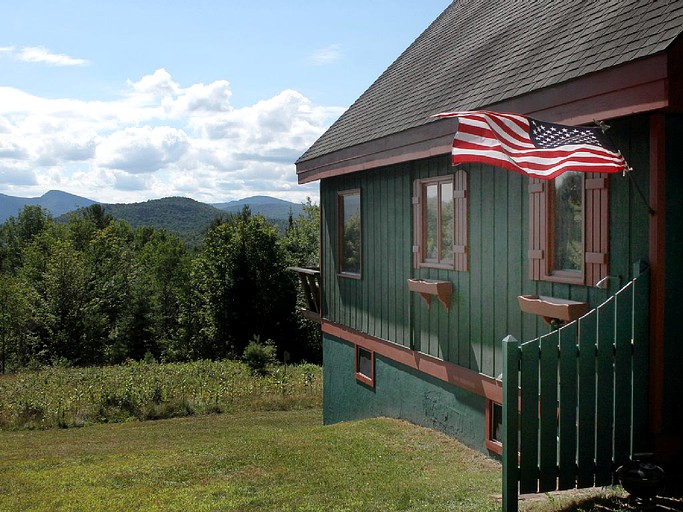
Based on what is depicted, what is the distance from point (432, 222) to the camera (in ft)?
29.2

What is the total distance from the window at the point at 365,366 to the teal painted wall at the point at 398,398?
116 mm

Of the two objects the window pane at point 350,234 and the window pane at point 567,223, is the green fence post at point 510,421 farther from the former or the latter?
the window pane at point 350,234

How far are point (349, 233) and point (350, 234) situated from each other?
6 centimetres

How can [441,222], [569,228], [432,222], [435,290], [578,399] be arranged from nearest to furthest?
[578,399]
[569,228]
[435,290]
[441,222]
[432,222]

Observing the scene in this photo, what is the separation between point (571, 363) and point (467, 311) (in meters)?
3.16

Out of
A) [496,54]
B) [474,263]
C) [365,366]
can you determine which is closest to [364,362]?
[365,366]

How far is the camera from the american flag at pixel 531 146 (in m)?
4.82

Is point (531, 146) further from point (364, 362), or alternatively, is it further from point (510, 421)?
point (364, 362)

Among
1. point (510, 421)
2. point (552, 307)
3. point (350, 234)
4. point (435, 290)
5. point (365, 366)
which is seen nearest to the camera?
point (510, 421)

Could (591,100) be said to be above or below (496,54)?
below

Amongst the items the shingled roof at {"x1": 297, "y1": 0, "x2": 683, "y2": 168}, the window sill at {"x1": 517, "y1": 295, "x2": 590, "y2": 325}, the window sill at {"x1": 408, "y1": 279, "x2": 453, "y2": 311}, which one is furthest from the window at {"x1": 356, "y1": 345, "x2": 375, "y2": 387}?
the window sill at {"x1": 517, "y1": 295, "x2": 590, "y2": 325}

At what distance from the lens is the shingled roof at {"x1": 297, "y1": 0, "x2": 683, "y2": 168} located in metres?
5.46

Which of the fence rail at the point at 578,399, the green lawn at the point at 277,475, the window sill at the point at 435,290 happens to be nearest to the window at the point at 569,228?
the fence rail at the point at 578,399

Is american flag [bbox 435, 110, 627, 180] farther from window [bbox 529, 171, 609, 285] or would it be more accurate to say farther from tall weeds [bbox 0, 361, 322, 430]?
tall weeds [bbox 0, 361, 322, 430]
